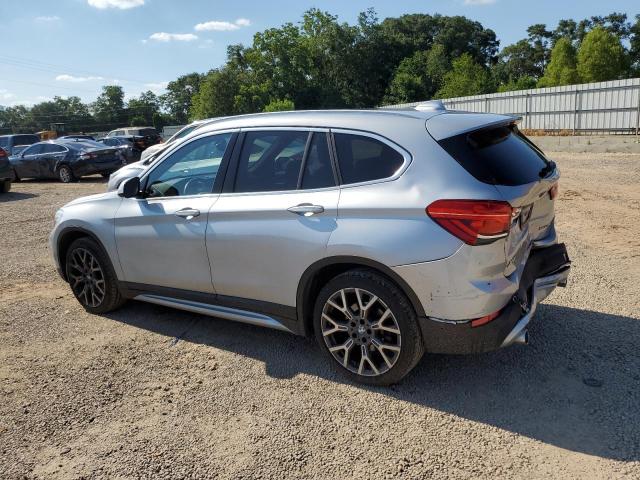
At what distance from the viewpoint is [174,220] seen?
4297 millimetres

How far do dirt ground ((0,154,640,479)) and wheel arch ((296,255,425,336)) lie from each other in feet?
1.51

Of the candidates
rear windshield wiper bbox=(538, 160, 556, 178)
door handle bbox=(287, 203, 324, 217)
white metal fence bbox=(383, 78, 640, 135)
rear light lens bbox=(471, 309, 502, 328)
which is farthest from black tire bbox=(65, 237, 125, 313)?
white metal fence bbox=(383, 78, 640, 135)

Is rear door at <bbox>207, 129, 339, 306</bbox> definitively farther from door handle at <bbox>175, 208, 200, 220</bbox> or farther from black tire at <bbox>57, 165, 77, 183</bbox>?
black tire at <bbox>57, 165, 77, 183</bbox>

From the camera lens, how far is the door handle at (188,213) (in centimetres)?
416

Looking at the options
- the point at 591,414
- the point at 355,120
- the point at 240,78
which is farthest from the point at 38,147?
the point at 240,78

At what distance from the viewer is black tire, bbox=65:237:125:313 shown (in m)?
4.93

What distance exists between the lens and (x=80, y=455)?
3066mm

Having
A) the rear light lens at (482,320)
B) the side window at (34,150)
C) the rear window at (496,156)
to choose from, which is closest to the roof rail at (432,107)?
the rear window at (496,156)

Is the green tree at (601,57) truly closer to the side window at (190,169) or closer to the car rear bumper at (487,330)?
the side window at (190,169)

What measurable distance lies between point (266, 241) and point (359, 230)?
75cm

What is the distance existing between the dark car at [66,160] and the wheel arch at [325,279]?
15.8 meters

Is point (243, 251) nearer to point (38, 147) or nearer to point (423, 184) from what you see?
point (423, 184)

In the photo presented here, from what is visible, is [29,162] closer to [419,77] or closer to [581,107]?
[581,107]

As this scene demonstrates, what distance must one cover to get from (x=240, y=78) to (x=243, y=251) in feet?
200
